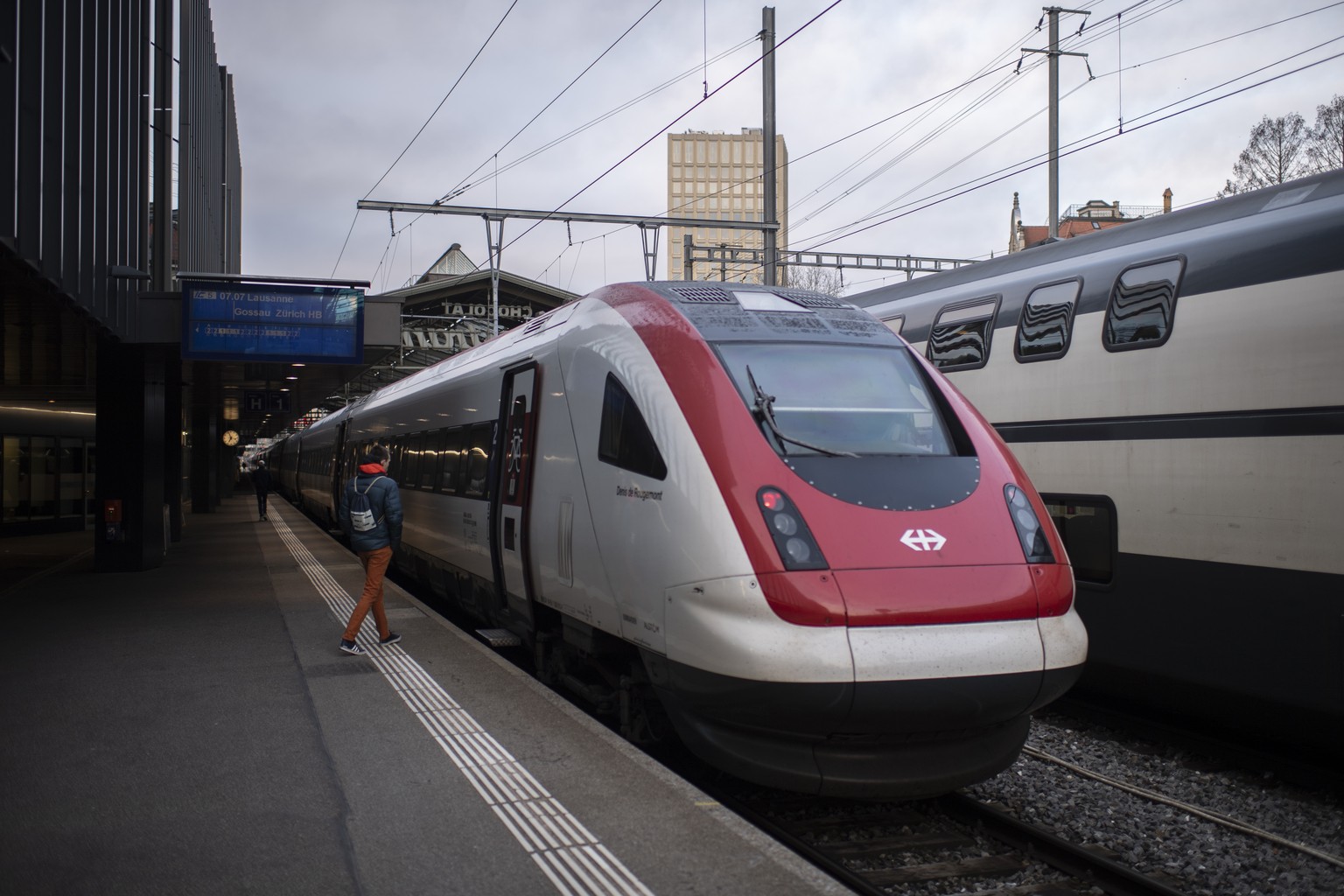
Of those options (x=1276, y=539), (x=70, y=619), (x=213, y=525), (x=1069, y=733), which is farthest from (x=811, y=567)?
(x=213, y=525)

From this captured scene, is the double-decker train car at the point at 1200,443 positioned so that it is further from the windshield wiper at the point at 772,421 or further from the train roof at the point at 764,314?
the windshield wiper at the point at 772,421

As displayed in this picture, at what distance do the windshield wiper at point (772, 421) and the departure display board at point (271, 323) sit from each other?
35.4ft

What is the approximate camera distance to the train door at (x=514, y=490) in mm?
7617


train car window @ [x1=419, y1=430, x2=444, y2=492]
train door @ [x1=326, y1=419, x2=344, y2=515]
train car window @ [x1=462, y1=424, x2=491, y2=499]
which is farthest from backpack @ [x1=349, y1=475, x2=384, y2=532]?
train door @ [x1=326, y1=419, x2=344, y2=515]

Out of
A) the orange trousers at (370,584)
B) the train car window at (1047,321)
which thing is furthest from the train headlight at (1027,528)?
the orange trousers at (370,584)

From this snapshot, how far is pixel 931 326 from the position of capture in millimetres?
9531

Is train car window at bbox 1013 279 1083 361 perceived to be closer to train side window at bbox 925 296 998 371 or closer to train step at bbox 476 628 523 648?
train side window at bbox 925 296 998 371

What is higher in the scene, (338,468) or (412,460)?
(412,460)

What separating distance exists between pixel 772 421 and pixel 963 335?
4.16 meters

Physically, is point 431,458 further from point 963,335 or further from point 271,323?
point 963,335

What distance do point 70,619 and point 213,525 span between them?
18.3 m

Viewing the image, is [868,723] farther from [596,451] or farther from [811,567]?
[596,451]

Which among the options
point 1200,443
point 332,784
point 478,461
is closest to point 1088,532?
point 1200,443

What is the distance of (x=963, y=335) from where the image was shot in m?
9.01
